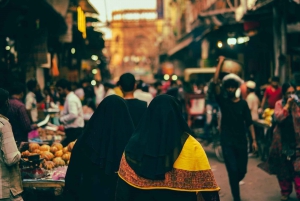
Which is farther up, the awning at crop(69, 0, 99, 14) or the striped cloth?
the awning at crop(69, 0, 99, 14)

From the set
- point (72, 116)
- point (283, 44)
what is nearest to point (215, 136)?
point (283, 44)

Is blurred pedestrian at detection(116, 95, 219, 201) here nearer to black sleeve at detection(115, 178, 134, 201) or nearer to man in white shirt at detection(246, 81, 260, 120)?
black sleeve at detection(115, 178, 134, 201)

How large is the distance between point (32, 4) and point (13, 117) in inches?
164

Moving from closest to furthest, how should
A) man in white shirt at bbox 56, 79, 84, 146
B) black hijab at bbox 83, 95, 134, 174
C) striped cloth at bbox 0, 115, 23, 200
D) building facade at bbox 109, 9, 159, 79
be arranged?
black hijab at bbox 83, 95, 134, 174
striped cloth at bbox 0, 115, 23, 200
man in white shirt at bbox 56, 79, 84, 146
building facade at bbox 109, 9, 159, 79

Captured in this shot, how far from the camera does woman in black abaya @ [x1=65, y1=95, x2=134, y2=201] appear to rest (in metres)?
4.96

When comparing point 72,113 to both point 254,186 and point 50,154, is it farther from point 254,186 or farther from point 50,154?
point 254,186

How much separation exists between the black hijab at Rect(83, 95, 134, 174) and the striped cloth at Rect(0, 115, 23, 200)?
0.76 meters

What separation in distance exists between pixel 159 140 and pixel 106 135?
130cm

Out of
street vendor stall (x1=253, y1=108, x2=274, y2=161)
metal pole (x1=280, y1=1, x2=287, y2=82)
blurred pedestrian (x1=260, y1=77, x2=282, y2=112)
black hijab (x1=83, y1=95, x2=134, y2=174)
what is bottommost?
street vendor stall (x1=253, y1=108, x2=274, y2=161)

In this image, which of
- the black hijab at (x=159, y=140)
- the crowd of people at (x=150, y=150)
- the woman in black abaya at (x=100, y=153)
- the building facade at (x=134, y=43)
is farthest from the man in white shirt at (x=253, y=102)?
the building facade at (x=134, y=43)

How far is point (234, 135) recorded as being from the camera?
7680 mm

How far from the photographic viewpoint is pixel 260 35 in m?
17.5

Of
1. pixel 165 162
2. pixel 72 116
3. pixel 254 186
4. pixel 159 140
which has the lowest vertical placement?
pixel 254 186

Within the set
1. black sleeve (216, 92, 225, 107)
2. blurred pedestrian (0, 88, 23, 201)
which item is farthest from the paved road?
blurred pedestrian (0, 88, 23, 201)
